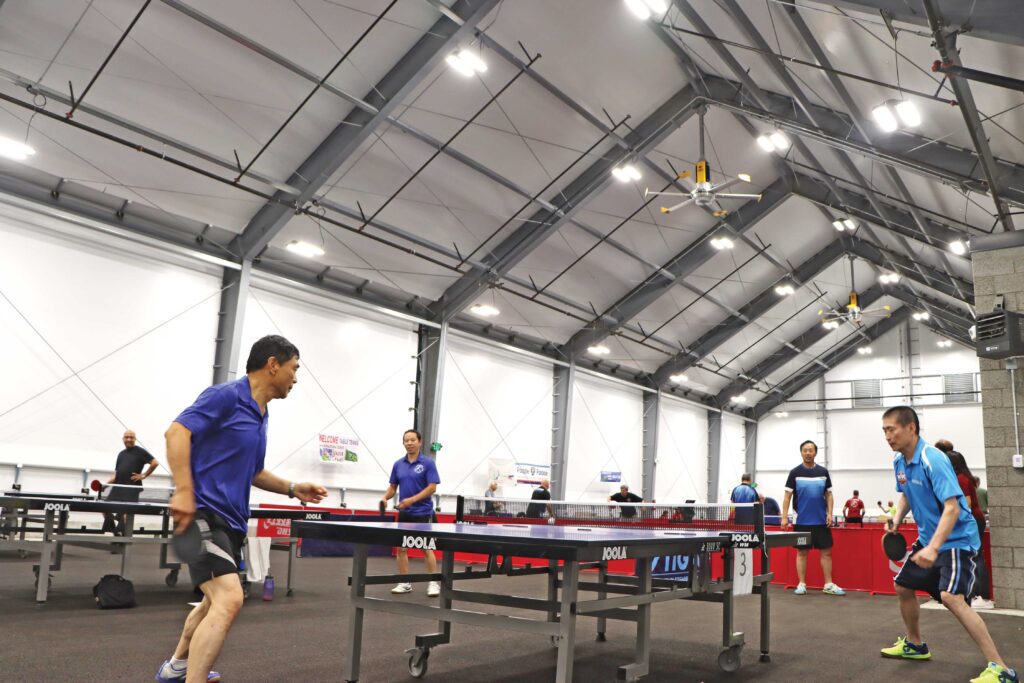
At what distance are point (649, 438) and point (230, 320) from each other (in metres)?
16.5

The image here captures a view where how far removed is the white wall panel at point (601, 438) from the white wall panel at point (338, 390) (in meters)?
6.96

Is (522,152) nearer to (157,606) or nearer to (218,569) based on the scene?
(157,606)

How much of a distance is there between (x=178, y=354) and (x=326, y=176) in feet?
14.1

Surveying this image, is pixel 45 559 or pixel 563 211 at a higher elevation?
pixel 563 211

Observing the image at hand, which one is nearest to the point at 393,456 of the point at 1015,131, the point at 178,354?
the point at 178,354

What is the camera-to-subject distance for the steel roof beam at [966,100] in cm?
805

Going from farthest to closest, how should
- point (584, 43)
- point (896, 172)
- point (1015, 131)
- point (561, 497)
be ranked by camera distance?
point (561, 497)
point (896, 172)
point (584, 43)
point (1015, 131)

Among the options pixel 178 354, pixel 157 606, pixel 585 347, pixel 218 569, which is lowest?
pixel 157 606

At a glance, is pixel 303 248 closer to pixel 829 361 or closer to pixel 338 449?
pixel 338 449

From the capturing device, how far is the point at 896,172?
626 inches

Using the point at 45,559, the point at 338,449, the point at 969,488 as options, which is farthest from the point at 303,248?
the point at 969,488

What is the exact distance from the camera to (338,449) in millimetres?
17250

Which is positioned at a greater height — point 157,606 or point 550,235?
point 550,235

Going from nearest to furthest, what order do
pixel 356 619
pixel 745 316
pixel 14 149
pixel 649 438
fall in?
pixel 356 619 < pixel 14 149 < pixel 745 316 < pixel 649 438
